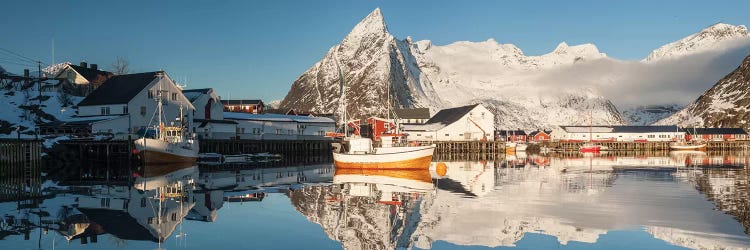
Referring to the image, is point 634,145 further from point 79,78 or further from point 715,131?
point 79,78

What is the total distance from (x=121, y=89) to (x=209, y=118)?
39.6ft

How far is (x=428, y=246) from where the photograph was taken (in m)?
16.0

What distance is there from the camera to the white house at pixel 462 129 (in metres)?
107

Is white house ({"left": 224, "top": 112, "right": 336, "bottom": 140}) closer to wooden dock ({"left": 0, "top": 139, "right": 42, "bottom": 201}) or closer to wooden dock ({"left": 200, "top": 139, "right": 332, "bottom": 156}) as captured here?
wooden dock ({"left": 200, "top": 139, "right": 332, "bottom": 156})

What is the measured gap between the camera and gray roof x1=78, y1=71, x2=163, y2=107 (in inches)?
2416

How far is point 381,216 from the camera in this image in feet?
69.3

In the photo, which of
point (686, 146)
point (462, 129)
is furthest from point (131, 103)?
point (686, 146)

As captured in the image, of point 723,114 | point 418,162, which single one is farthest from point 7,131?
point 723,114

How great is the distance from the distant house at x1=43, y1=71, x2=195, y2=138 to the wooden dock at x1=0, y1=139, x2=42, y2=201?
41.5 feet

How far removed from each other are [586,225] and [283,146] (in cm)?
6221

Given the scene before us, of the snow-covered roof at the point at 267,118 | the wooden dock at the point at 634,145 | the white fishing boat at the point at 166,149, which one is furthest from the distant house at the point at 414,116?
the white fishing boat at the point at 166,149

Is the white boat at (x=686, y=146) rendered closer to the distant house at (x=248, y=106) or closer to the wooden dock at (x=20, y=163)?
the distant house at (x=248, y=106)

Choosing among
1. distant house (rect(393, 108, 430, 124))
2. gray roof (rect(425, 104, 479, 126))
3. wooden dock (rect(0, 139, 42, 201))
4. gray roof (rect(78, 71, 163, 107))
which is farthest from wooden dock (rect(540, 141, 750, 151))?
wooden dock (rect(0, 139, 42, 201))

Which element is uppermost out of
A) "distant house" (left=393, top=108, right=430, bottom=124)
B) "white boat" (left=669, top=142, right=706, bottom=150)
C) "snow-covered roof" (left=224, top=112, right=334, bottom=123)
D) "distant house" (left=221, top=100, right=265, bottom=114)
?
"distant house" (left=221, top=100, right=265, bottom=114)
